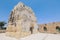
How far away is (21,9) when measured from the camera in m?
24.6

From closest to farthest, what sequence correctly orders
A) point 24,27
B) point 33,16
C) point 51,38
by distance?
point 51,38 → point 24,27 → point 33,16

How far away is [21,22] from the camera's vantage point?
77.6ft

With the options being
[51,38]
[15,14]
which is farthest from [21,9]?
[51,38]

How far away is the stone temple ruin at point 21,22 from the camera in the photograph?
23.3 metres

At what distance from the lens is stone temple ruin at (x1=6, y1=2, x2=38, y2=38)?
23281 millimetres

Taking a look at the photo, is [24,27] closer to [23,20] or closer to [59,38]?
[23,20]

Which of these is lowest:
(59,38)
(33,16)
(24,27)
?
(59,38)

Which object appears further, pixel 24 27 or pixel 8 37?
pixel 24 27

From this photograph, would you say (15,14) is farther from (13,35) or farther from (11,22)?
(13,35)

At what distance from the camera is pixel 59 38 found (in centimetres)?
1988

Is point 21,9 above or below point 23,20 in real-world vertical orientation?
above

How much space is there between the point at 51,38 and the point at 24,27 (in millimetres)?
5319

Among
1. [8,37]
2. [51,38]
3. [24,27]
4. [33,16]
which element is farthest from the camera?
[33,16]

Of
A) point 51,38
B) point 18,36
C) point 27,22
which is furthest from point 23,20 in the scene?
point 51,38
